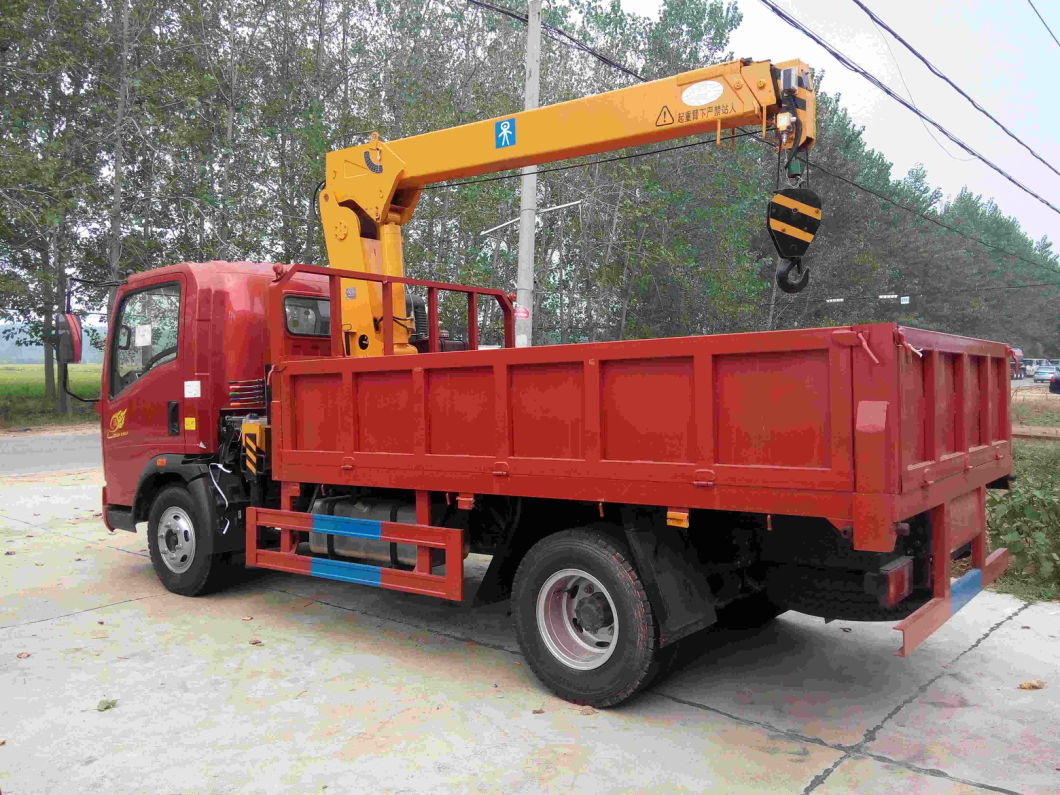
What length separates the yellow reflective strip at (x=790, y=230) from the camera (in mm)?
5172

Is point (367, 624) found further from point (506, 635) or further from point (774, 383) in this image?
point (774, 383)

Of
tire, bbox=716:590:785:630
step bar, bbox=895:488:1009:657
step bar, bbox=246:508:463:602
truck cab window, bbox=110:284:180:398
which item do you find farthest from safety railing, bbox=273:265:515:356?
step bar, bbox=895:488:1009:657

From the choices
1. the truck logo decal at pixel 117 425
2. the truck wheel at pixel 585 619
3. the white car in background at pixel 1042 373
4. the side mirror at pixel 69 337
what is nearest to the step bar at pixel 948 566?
the truck wheel at pixel 585 619

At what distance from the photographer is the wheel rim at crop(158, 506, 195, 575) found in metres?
6.38

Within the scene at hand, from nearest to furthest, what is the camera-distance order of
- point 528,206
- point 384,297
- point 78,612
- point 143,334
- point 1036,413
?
point 78,612 < point 384,297 < point 143,334 < point 528,206 < point 1036,413

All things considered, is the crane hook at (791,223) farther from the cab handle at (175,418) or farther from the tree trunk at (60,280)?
the tree trunk at (60,280)

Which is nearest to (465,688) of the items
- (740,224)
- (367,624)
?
(367,624)

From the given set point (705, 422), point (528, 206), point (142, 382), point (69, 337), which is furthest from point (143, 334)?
point (528, 206)

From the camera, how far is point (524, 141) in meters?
6.09

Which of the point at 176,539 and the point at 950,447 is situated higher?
the point at 950,447

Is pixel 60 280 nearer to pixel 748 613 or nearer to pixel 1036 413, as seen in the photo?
pixel 748 613

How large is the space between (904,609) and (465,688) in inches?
92.8

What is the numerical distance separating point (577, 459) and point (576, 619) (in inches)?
35.9

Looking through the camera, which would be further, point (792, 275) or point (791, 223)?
point (792, 275)
